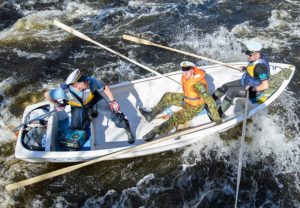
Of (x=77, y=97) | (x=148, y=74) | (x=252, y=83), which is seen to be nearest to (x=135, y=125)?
(x=77, y=97)

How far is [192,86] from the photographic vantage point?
21.6 feet

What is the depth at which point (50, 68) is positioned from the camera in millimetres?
9859

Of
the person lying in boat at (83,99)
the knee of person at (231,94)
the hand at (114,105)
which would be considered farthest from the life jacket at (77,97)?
the knee of person at (231,94)

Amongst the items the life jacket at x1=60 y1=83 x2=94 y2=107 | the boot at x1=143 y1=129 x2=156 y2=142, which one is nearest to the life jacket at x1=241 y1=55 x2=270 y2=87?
the boot at x1=143 y1=129 x2=156 y2=142

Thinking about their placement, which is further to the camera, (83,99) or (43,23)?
(43,23)

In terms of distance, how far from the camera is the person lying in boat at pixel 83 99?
6.20 m

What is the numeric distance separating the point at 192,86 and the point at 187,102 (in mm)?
444

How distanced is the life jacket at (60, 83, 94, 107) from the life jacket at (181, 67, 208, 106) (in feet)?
5.70

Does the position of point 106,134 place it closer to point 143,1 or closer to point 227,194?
point 227,194

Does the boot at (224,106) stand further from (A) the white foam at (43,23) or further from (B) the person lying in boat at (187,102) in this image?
(A) the white foam at (43,23)

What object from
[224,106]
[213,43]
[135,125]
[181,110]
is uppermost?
[181,110]

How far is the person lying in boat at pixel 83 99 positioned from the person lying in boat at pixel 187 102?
65cm

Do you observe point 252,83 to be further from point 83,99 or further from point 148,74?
point 148,74

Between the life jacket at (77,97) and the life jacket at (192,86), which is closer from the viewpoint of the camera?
the life jacket at (77,97)
